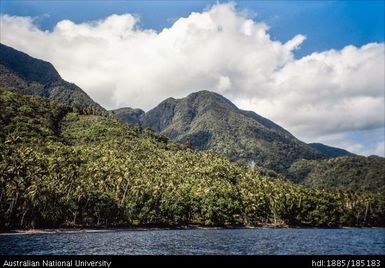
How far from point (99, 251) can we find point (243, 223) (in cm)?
11804

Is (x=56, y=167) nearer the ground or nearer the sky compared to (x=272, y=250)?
nearer the sky

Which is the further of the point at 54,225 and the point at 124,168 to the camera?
the point at 124,168

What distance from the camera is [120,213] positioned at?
529 feet

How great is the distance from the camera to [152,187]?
588 feet

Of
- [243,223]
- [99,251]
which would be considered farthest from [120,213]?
[99,251]

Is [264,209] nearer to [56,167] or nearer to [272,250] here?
[56,167]

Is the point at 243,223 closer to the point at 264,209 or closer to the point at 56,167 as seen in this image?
the point at 264,209
